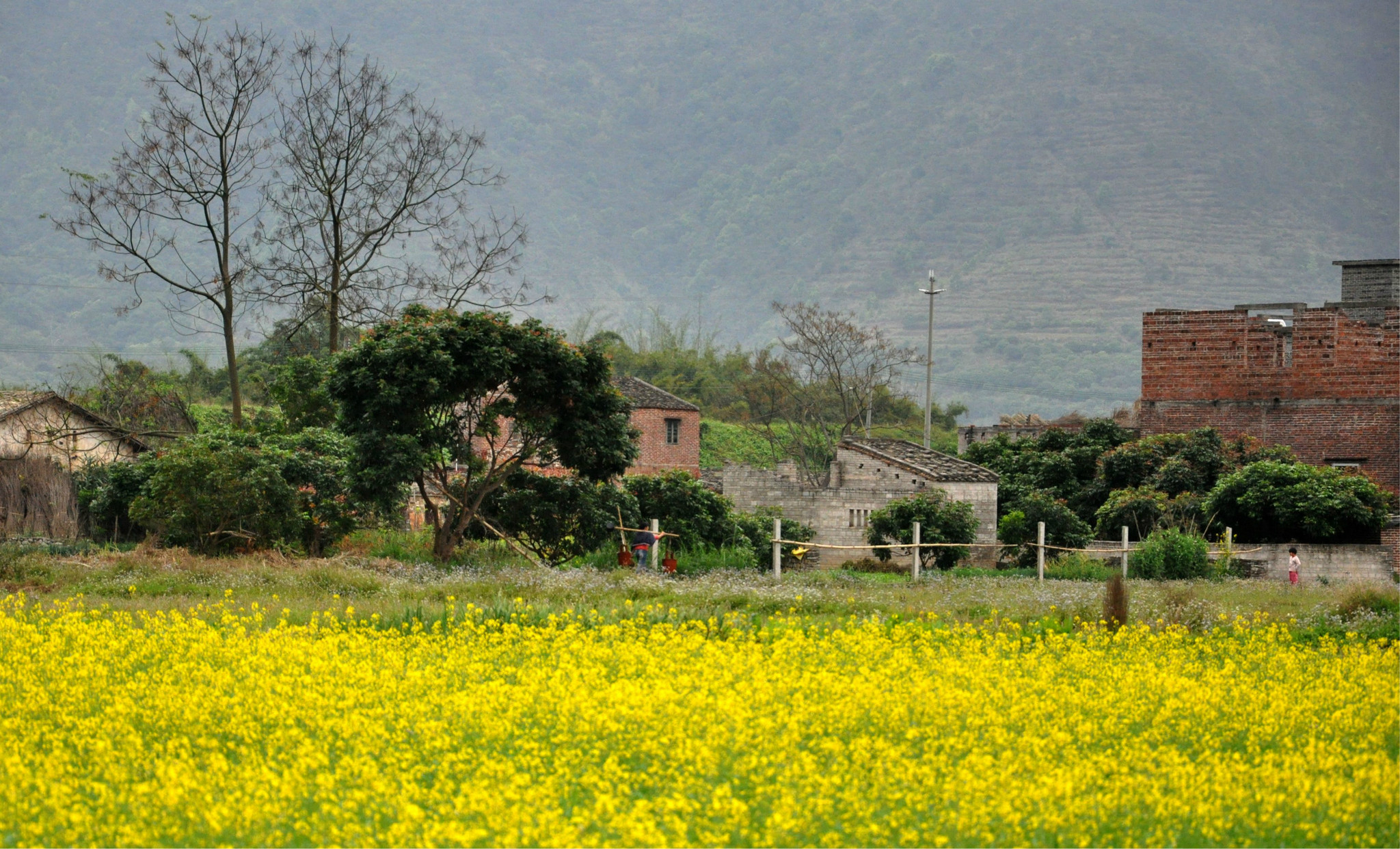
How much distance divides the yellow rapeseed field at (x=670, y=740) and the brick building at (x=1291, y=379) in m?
24.2

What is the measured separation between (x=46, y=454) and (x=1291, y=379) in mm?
31047

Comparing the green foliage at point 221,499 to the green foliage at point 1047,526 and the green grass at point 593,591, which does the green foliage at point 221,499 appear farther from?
the green foliage at point 1047,526

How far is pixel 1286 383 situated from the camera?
1420 inches

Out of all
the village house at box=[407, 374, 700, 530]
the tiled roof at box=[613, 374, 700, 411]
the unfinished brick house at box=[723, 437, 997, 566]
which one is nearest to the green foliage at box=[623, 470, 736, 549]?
the unfinished brick house at box=[723, 437, 997, 566]

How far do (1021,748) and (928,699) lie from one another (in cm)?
121

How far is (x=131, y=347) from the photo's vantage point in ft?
465

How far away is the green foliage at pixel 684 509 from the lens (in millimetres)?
25391

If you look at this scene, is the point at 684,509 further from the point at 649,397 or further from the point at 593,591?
the point at 649,397

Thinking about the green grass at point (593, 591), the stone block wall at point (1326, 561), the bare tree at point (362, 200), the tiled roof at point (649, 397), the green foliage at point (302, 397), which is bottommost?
the green grass at point (593, 591)

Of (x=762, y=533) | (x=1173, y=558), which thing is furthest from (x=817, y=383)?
(x=1173, y=558)

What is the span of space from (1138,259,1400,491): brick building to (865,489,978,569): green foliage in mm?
10823

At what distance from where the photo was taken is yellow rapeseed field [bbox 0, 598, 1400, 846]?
697 cm

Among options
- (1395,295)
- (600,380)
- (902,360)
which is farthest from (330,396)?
(902,360)

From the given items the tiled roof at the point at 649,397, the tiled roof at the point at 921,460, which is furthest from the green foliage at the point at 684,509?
the tiled roof at the point at 649,397
